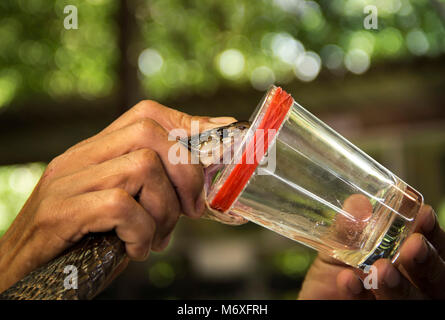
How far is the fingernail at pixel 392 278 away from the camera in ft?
2.35

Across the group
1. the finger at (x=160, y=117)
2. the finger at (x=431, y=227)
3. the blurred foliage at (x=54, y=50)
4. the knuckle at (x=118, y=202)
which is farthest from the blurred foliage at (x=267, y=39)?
the knuckle at (x=118, y=202)

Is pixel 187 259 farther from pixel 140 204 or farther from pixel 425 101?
pixel 140 204

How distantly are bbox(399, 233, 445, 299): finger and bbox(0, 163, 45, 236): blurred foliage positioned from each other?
211 inches

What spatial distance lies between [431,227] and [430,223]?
0.05 feet

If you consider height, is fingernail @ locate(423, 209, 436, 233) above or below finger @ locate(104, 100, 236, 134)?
below

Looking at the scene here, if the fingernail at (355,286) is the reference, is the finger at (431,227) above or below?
above

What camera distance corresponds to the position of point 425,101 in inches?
171

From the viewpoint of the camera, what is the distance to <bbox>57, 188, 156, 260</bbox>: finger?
63 cm

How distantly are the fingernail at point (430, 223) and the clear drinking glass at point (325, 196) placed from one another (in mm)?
116

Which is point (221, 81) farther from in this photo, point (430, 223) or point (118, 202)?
point (118, 202)

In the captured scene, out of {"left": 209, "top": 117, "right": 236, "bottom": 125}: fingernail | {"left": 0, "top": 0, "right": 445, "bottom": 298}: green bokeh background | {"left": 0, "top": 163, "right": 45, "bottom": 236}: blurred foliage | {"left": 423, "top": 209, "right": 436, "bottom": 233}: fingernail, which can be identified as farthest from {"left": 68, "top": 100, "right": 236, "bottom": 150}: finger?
{"left": 0, "top": 163, "right": 45, "bottom": 236}: blurred foliage

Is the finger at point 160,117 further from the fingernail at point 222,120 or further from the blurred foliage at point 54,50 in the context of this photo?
the blurred foliage at point 54,50

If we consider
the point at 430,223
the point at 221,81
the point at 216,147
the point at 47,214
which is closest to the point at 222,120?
the point at 216,147

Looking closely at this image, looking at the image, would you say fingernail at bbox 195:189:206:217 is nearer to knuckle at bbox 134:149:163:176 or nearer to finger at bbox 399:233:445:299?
knuckle at bbox 134:149:163:176
